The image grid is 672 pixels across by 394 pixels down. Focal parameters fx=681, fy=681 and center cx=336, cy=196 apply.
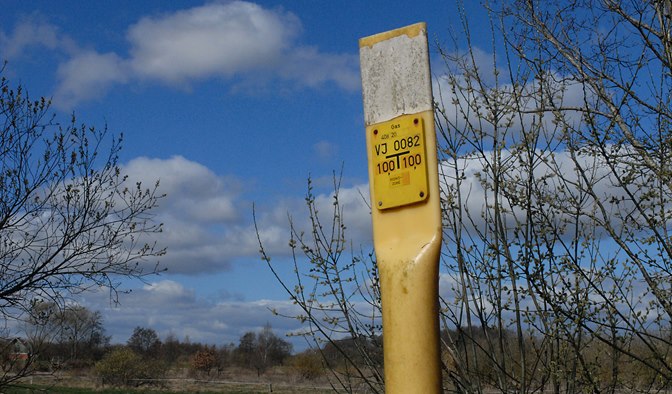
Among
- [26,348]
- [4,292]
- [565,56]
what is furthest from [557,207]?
[4,292]

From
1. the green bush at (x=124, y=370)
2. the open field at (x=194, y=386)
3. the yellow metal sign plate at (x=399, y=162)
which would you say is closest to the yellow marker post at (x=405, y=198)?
the yellow metal sign plate at (x=399, y=162)

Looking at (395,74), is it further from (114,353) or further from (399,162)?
(114,353)

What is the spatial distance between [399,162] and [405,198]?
10 cm

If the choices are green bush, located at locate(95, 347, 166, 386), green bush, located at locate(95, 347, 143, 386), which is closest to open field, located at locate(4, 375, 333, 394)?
green bush, located at locate(95, 347, 166, 386)

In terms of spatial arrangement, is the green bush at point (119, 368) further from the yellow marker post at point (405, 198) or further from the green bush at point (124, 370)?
the yellow marker post at point (405, 198)

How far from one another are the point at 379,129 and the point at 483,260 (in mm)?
2104

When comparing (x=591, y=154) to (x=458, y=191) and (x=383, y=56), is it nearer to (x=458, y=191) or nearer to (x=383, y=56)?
(x=458, y=191)

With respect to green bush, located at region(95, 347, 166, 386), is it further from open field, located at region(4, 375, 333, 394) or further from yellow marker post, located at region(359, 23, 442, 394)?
yellow marker post, located at region(359, 23, 442, 394)

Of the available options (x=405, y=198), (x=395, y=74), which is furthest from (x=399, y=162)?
(x=395, y=74)

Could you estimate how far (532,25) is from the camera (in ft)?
17.0

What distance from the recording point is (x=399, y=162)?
156cm

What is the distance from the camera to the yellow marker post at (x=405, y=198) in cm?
141

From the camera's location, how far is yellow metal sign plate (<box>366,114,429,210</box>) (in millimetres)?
1505

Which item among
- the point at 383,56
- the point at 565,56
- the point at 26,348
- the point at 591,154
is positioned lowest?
the point at 26,348
